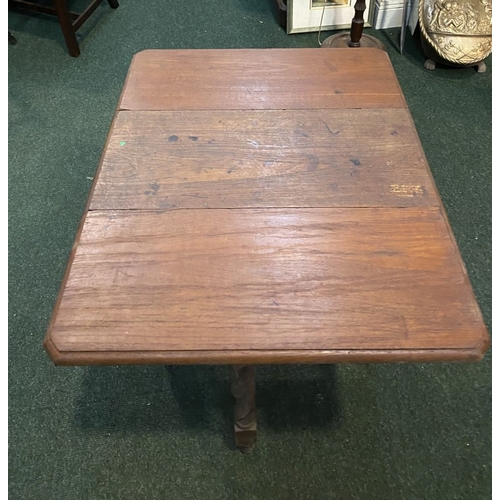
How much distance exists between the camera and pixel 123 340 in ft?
2.48

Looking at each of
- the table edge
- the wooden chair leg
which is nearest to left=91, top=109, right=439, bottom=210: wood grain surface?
the table edge

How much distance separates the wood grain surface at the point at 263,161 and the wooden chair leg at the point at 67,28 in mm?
1346

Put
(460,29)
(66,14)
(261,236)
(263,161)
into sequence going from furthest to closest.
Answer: (66,14)
(460,29)
(263,161)
(261,236)

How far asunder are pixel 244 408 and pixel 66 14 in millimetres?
1935

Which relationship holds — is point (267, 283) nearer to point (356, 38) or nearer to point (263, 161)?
point (263, 161)

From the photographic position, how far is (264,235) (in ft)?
2.94

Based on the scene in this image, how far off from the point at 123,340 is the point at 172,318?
8cm

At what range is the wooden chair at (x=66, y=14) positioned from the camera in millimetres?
2158

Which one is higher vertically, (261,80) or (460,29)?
(261,80)

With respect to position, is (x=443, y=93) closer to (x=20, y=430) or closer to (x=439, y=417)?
(x=439, y=417)

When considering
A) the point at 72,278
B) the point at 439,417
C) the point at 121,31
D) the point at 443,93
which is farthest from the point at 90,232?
the point at 121,31

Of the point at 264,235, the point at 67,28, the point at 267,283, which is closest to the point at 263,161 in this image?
the point at 264,235

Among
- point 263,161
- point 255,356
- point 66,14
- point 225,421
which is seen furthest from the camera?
point 66,14

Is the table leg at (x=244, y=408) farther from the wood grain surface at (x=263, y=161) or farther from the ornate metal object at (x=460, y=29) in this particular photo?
the ornate metal object at (x=460, y=29)
